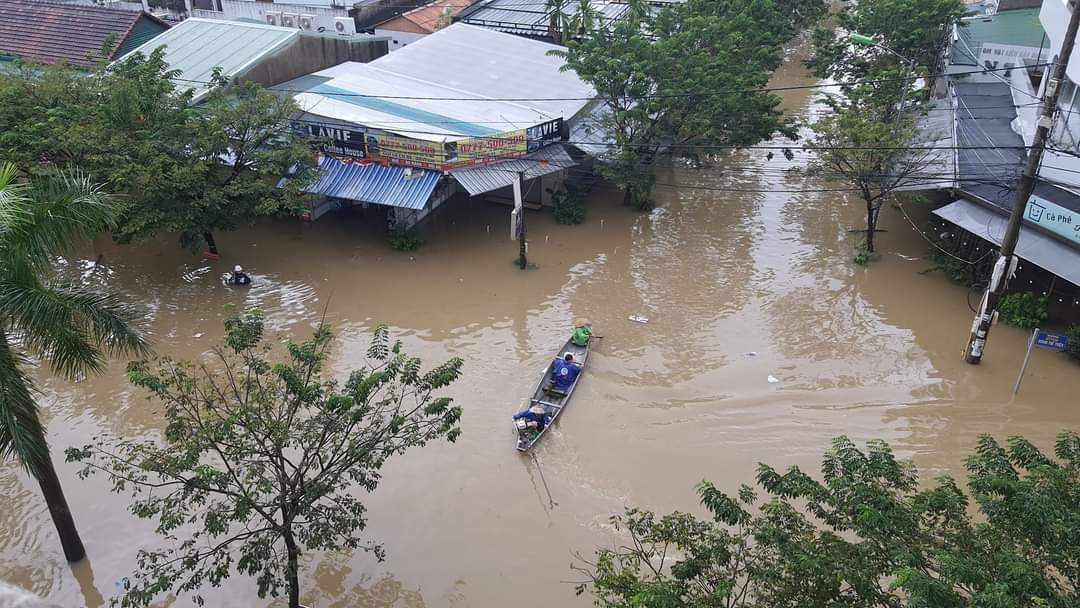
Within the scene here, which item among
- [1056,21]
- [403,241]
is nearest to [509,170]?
[403,241]

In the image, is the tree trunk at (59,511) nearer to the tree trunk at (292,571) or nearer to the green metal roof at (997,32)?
the tree trunk at (292,571)

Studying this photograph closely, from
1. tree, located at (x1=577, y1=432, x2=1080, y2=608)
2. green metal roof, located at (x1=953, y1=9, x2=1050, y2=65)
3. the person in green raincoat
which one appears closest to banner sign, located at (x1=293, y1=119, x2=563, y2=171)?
the person in green raincoat

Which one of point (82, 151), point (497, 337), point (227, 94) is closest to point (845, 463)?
point (497, 337)

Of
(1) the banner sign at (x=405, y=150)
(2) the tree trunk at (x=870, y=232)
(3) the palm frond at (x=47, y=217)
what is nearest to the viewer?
(3) the palm frond at (x=47, y=217)

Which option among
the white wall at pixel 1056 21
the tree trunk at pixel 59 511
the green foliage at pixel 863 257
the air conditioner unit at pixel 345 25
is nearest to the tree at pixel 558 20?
the air conditioner unit at pixel 345 25

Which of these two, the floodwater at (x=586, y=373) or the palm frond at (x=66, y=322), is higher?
the palm frond at (x=66, y=322)

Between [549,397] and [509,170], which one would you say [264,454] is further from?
[509,170]
